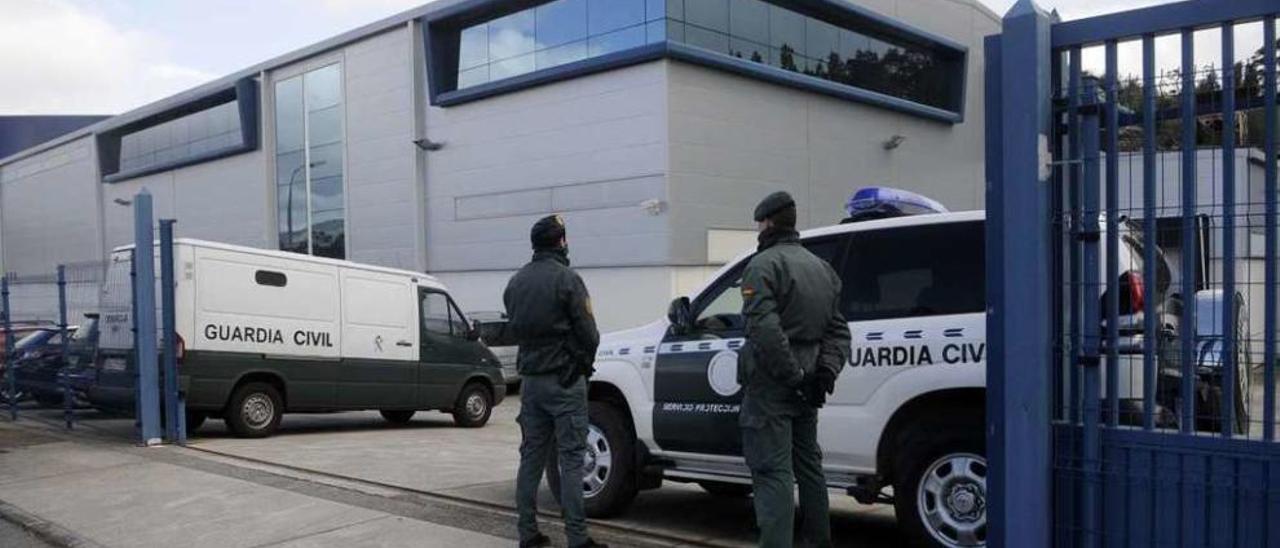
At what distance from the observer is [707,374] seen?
20.5 feet

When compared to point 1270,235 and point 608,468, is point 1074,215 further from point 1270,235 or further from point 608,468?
point 608,468

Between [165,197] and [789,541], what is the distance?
3801 centimetres

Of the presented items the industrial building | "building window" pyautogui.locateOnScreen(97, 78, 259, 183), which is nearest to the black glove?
the industrial building

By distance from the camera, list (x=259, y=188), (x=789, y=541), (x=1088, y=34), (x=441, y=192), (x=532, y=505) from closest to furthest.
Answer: (x=1088, y=34), (x=789, y=541), (x=532, y=505), (x=441, y=192), (x=259, y=188)

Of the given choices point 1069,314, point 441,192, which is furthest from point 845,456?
point 441,192

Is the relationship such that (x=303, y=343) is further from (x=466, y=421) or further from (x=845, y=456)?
(x=845, y=456)

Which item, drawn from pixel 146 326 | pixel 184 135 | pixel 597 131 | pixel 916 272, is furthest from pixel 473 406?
pixel 184 135

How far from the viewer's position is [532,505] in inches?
226

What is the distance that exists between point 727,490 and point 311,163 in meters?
25.5

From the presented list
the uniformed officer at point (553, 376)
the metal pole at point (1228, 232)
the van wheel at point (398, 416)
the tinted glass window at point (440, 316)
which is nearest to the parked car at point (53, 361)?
the van wheel at point (398, 416)

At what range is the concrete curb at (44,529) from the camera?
6447 mm

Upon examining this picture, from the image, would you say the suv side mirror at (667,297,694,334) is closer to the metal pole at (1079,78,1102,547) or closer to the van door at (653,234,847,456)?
the van door at (653,234,847,456)

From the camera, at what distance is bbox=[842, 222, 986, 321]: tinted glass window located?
550 centimetres

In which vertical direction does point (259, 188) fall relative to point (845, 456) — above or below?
above
